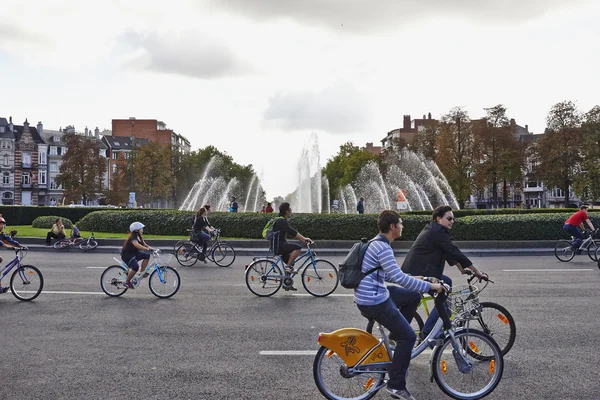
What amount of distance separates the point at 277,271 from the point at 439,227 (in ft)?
17.8

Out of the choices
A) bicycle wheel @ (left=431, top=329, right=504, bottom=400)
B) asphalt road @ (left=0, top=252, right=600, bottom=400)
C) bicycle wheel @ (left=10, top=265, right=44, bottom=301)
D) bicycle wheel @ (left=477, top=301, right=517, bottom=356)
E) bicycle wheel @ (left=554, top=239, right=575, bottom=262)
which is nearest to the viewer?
bicycle wheel @ (left=431, top=329, right=504, bottom=400)

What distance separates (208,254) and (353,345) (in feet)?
43.8

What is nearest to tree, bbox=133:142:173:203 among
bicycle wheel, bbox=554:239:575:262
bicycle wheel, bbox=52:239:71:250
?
bicycle wheel, bbox=52:239:71:250

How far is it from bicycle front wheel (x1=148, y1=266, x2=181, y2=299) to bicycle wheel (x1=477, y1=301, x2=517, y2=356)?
21.9ft

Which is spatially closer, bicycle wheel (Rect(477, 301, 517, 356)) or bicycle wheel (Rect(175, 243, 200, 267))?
bicycle wheel (Rect(477, 301, 517, 356))

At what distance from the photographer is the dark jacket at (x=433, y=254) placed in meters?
6.60

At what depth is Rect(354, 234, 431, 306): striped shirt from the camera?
498 centimetres

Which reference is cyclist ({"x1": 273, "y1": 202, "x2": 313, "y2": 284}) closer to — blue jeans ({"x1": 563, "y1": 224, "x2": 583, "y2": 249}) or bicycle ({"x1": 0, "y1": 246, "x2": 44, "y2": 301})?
bicycle ({"x1": 0, "y1": 246, "x2": 44, "y2": 301})

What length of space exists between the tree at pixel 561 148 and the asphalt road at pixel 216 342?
5403 cm

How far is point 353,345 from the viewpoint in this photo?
4.98 metres

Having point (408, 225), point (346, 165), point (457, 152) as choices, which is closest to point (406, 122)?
point (346, 165)

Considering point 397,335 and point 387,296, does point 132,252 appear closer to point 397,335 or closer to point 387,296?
point 387,296

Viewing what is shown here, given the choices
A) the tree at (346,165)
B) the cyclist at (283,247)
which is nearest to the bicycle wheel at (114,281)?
the cyclist at (283,247)

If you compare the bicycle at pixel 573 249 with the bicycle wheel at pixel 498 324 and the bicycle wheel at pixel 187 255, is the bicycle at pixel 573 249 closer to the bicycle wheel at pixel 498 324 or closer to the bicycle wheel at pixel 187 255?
the bicycle wheel at pixel 187 255
